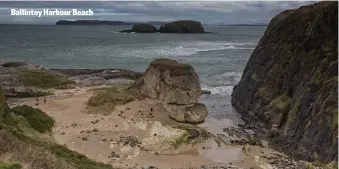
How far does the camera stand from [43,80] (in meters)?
45.4

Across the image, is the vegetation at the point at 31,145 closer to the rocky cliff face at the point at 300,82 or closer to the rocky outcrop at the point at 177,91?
the rocky outcrop at the point at 177,91

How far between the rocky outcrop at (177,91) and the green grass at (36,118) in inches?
350

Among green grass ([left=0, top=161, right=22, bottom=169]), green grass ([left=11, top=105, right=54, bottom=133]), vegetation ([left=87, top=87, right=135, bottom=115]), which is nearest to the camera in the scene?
green grass ([left=0, top=161, right=22, bottom=169])

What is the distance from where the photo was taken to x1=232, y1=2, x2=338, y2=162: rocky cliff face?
2431cm

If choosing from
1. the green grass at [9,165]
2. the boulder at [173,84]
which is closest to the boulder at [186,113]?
the boulder at [173,84]

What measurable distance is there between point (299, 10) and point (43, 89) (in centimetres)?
2550

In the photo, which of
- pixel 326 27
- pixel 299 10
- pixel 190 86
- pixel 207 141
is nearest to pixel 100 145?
pixel 207 141

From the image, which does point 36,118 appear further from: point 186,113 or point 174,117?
point 186,113

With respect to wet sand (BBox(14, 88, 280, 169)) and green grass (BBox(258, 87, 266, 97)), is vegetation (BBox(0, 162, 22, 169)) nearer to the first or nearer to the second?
wet sand (BBox(14, 88, 280, 169))

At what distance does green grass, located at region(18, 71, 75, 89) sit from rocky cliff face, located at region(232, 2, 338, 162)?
18.1 meters

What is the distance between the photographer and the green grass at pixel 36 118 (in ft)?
84.9

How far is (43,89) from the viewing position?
4284cm

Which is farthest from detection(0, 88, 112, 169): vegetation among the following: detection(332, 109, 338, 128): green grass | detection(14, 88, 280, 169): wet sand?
detection(332, 109, 338, 128): green grass

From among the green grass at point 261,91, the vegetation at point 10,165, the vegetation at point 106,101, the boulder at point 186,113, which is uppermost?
the vegetation at point 10,165
